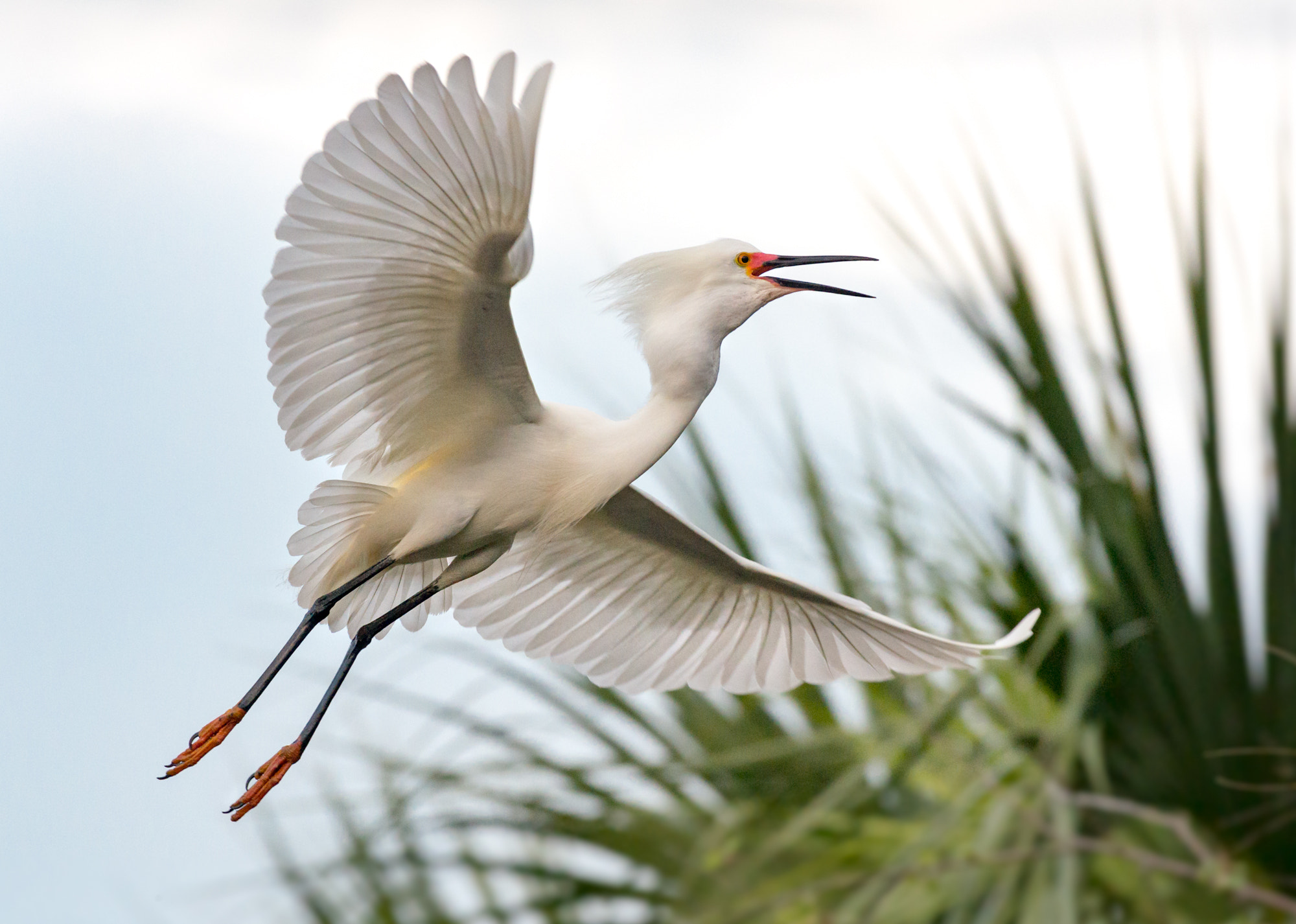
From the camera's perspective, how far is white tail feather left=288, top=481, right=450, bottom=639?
241 centimetres

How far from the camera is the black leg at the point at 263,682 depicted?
7.39 ft

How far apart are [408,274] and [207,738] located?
0.81 metres

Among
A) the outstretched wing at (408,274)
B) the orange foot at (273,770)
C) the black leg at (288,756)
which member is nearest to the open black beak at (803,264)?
the outstretched wing at (408,274)

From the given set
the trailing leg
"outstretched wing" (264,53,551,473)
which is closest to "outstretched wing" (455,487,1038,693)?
the trailing leg

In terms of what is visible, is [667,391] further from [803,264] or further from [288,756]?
[288,756]

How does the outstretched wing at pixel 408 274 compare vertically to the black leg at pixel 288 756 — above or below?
above

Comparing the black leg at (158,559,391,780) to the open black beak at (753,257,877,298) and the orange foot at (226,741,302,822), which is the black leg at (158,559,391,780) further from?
→ the open black beak at (753,257,877,298)

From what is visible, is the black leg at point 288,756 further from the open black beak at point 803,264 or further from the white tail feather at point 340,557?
the open black beak at point 803,264

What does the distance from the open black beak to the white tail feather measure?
2.39 ft

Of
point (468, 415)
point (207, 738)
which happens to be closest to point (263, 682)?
point (207, 738)

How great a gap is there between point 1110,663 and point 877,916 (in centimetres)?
98

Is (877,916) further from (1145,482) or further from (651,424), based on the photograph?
(651,424)

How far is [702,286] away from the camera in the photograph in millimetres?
2295

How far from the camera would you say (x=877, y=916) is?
3639 millimetres
